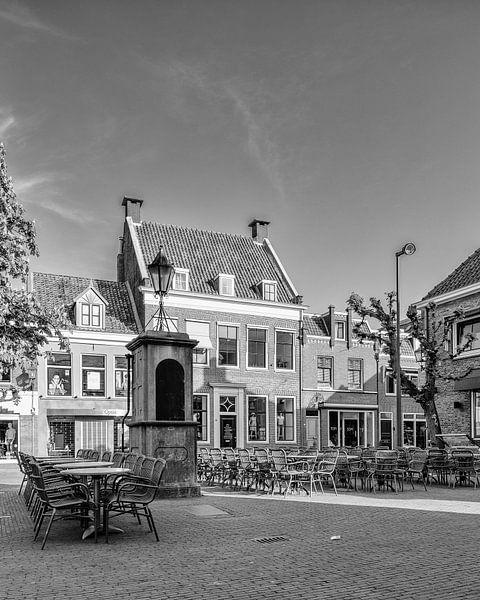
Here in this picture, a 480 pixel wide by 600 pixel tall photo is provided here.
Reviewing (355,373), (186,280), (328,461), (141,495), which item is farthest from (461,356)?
(141,495)

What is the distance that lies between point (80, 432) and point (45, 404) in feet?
7.16

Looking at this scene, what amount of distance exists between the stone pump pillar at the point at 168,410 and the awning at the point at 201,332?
21.1m

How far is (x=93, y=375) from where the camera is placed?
34562 mm

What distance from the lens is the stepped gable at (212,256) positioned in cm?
3728

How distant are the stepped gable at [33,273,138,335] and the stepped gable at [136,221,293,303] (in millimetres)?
2545

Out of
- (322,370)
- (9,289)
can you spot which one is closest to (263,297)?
(322,370)

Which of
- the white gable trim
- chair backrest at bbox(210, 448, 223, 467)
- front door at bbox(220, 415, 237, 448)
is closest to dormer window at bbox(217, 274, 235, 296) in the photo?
the white gable trim

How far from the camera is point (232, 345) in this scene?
37125mm

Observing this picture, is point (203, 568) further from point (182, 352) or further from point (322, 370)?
point (322, 370)

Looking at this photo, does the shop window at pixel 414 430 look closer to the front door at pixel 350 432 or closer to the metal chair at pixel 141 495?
the front door at pixel 350 432

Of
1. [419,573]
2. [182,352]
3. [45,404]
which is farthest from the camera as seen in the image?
[45,404]

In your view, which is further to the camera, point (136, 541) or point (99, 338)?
point (99, 338)

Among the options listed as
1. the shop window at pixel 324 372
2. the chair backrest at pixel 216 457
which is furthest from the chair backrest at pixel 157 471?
the shop window at pixel 324 372

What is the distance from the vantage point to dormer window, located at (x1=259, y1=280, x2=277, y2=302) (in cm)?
3825
